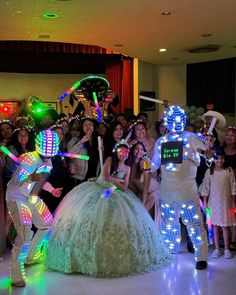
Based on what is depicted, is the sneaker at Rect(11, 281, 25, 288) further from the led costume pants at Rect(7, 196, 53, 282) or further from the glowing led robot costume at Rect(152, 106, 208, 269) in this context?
the glowing led robot costume at Rect(152, 106, 208, 269)

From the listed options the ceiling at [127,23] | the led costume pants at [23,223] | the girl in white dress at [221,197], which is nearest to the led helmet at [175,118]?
the girl in white dress at [221,197]

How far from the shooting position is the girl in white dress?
5055 millimetres

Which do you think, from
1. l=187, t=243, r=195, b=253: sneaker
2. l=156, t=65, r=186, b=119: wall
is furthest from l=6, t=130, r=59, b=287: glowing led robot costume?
l=156, t=65, r=186, b=119: wall

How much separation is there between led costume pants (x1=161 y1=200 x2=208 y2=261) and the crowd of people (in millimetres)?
34

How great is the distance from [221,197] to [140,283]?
1.57 m

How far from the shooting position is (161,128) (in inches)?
242

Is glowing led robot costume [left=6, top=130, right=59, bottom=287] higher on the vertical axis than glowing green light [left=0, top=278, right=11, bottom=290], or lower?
higher

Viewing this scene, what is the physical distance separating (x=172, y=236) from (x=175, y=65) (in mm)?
7815

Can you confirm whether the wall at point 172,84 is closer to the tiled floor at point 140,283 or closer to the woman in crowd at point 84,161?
the woman in crowd at point 84,161

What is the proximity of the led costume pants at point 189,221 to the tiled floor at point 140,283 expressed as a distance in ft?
0.71

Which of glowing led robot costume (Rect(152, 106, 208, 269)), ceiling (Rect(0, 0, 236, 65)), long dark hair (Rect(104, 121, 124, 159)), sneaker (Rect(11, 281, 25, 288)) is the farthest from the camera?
ceiling (Rect(0, 0, 236, 65))

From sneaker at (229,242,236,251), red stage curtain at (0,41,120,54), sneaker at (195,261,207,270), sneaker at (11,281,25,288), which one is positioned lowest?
sneaker at (11,281,25,288)

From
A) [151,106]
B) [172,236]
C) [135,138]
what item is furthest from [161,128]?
[151,106]

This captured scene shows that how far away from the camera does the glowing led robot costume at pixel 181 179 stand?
4578mm
